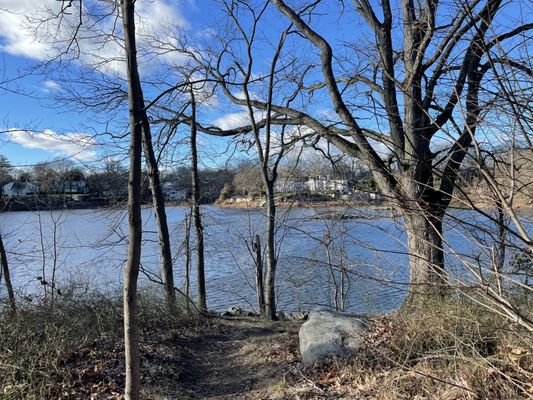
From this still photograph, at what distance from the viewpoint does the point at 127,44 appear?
3928 mm

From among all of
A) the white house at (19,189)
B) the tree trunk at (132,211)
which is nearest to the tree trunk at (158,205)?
the white house at (19,189)

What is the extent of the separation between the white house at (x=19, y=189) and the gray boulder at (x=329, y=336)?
9.52m

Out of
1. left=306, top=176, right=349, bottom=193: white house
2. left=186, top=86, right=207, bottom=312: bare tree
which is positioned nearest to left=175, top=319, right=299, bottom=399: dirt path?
left=306, top=176, right=349, bottom=193: white house

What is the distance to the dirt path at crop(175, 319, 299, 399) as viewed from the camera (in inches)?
235

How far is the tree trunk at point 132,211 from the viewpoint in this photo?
3877 millimetres

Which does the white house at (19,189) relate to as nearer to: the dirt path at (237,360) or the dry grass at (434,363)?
the dirt path at (237,360)

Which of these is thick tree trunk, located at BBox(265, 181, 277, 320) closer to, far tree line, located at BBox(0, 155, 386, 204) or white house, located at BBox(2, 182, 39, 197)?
far tree line, located at BBox(0, 155, 386, 204)

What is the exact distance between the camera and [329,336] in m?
6.42

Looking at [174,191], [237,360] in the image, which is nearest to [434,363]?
[237,360]

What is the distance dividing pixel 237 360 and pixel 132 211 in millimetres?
4401

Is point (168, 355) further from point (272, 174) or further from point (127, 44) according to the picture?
point (272, 174)

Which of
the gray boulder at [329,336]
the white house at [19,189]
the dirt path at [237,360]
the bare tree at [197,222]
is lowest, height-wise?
the dirt path at [237,360]

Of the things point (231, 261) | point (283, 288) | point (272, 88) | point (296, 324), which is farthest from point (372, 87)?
point (231, 261)

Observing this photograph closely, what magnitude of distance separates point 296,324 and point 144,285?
3.42m
